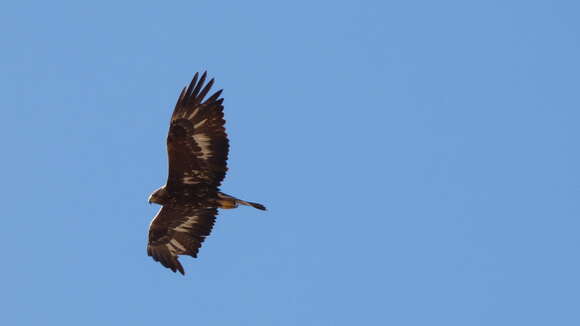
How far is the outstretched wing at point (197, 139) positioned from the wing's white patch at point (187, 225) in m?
1.11

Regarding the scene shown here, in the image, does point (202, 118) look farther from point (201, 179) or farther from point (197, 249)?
point (197, 249)

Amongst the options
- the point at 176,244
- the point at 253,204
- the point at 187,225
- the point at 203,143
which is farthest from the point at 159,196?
the point at 253,204

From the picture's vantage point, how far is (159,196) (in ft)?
81.6

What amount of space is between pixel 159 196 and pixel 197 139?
166 cm

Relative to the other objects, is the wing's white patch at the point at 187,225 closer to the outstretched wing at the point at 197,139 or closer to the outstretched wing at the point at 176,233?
the outstretched wing at the point at 176,233

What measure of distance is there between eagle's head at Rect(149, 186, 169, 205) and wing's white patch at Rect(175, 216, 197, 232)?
0.72 meters

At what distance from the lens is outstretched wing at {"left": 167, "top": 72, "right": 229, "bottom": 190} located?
23.7 meters

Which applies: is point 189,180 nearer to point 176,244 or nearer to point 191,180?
point 191,180

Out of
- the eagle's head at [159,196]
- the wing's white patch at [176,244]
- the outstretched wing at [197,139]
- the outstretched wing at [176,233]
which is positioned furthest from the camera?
the wing's white patch at [176,244]

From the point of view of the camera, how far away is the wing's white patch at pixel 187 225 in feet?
83.2

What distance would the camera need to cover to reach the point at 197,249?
25469 mm

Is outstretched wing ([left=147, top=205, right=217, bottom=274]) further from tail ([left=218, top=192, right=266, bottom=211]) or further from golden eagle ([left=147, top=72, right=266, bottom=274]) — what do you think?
tail ([left=218, top=192, right=266, bottom=211])

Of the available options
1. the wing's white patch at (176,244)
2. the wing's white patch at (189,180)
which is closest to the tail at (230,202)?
the wing's white patch at (189,180)

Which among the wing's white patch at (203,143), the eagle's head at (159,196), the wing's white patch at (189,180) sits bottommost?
the eagle's head at (159,196)
